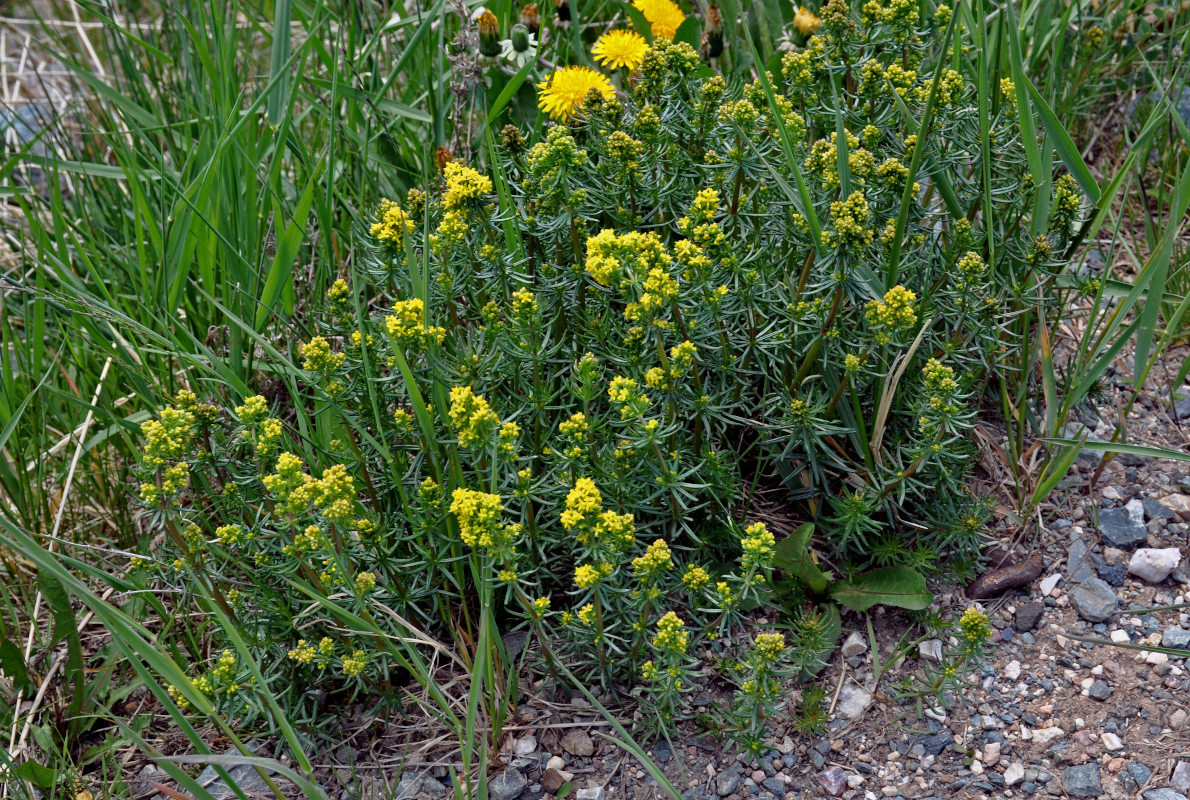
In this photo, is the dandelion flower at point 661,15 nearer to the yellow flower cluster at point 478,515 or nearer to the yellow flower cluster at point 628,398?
the yellow flower cluster at point 628,398

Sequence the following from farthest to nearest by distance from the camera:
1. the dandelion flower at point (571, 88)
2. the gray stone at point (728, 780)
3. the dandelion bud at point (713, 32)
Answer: the dandelion bud at point (713, 32) < the dandelion flower at point (571, 88) < the gray stone at point (728, 780)

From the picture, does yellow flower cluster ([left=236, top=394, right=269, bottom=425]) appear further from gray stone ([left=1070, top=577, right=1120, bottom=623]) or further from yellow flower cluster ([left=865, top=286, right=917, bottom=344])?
gray stone ([left=1070, top=577, right=1120, bottom=623])

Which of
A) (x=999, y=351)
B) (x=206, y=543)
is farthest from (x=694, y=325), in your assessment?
(x=206, y=543)

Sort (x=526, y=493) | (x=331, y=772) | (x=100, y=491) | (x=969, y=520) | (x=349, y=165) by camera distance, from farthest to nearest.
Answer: (x=349, y=165), (x=100, y=491), (x=969, y=520), (x=331, y=772), (x=526, y=493)

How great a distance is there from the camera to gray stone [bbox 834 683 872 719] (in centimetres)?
241

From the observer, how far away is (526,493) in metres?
2.22

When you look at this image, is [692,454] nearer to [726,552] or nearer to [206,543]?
[726,552]

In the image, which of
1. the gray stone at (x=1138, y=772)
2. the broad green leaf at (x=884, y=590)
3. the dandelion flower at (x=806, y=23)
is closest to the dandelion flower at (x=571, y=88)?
the dandelion flower at (x=806, y=23)

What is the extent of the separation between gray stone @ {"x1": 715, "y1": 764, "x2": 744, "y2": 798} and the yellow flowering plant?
19 centimetres

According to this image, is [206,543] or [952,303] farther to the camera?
[952,303]

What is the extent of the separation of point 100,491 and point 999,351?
2651 mm

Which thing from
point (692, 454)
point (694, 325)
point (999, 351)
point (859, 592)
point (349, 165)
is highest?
point (349, 165)

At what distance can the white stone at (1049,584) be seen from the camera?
261cm

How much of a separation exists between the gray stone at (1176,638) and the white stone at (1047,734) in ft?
Result: 1.20
